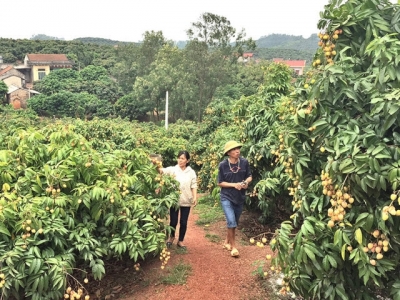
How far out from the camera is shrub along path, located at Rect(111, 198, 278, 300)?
3.60 meters

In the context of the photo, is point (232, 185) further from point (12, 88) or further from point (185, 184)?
point (12, 88)


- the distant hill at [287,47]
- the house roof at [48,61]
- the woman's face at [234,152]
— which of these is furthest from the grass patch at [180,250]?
the house roof at [48,61]

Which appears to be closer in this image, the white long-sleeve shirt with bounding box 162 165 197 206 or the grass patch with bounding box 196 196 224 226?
the white long-sleeve shirt with bounding box 162 165 197 206

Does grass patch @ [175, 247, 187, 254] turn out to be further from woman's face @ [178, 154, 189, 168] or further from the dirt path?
woman's face @ [178, 154, 189, 168]

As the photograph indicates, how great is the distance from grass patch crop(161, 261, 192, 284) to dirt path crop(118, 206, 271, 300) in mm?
45

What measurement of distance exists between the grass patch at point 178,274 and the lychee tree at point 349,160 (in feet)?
4.70

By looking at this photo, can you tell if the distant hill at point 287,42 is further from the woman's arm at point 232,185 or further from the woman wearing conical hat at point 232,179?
the woman's arm at point 232,185

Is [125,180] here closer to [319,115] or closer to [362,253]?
[319,115]

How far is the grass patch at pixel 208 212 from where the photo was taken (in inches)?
248

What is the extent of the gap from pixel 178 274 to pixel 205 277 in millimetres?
292

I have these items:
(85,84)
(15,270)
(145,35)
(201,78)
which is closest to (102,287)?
(15,270)

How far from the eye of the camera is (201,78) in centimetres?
2831

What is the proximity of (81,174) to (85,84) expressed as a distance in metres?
37.0

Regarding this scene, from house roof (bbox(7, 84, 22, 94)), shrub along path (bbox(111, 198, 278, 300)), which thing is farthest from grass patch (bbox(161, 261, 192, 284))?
house roof (bbox(7, 84, 22, 94))
